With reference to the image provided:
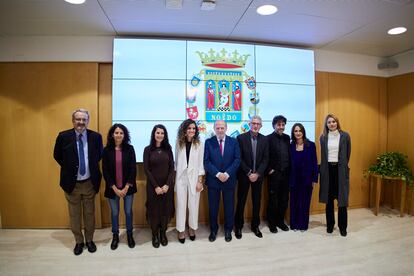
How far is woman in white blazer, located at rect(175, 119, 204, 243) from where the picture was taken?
2.72m

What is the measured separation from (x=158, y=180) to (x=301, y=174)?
1854 millimetres

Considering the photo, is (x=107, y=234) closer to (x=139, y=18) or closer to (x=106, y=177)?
(x=106, y=177)

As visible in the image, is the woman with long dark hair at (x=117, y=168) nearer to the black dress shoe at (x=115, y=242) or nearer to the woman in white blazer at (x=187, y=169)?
the black dress shoe at (x=115, y=242)

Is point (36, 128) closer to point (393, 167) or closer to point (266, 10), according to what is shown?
point (266, 10)

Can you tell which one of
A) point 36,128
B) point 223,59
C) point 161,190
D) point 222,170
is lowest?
point 161,190

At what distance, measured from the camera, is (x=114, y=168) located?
2.57 metres

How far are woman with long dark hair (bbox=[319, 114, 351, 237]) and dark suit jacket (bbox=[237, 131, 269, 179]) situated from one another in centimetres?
79

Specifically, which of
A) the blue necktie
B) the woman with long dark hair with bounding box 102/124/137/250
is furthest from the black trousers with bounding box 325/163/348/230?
the blue necktie

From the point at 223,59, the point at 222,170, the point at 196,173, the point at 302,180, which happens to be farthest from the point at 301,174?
the point at 223,59

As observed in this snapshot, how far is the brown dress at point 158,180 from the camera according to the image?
2.64 metres

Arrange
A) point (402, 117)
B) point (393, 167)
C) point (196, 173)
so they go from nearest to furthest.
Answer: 1. point (196, 173)
2. point (393, 167)
3. point (402, 117)

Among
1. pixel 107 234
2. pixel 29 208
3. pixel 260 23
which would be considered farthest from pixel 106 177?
pixel 260 23

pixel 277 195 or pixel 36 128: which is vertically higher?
pixel 36 128

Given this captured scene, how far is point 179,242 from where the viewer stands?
2.78 metres
